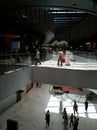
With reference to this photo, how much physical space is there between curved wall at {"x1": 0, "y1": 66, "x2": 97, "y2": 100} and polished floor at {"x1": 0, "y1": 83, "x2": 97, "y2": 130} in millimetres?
5611

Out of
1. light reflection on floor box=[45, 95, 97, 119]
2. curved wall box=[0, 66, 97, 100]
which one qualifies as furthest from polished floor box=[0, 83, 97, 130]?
curved wall box=[0, 66, 97, 100]

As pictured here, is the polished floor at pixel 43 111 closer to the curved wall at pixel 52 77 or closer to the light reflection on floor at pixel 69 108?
the light reflection on floor at pixel 69 108

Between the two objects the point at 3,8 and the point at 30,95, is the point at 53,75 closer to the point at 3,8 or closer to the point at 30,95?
the point at 3,8

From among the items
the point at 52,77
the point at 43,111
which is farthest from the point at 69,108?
the point at 52,77

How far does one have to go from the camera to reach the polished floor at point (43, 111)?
756 inches

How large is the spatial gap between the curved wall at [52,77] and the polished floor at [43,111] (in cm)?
561

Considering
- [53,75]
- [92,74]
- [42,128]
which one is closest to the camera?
[92,74]

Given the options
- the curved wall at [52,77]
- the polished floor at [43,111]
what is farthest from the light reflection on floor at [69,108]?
the curved wall at [52,77]

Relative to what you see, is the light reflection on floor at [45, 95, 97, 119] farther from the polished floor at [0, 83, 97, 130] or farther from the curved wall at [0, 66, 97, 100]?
the curved wall at [0, 66, 97, 100]

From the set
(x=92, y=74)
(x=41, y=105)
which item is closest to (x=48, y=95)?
(x=41, y=105)

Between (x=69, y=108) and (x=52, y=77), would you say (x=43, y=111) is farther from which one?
(x=52, y=77)

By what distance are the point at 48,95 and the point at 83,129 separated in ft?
44.1

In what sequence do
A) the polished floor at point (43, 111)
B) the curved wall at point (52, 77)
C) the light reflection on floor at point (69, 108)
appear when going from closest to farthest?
the curved wall at point (52, 77) → the polished floor at point (43, 111) → the light reflection on floor at point (69, 108)

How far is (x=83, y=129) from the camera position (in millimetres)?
18453
